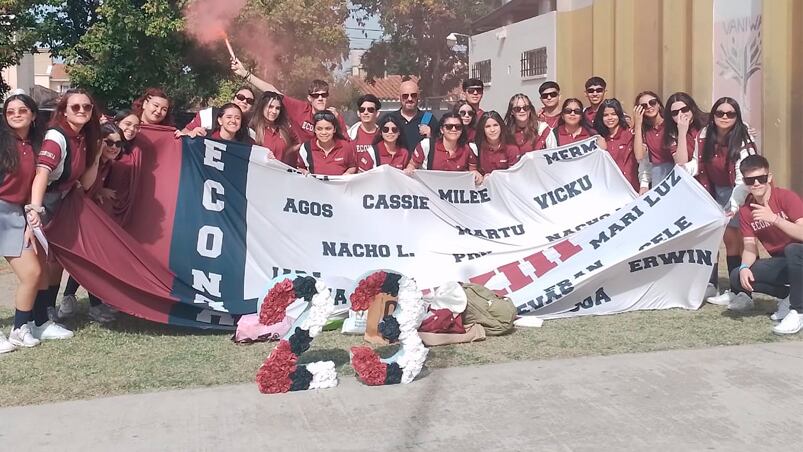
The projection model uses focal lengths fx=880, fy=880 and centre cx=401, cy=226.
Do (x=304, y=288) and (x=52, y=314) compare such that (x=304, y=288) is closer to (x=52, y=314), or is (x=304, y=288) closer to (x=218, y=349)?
(x=218, y=349)

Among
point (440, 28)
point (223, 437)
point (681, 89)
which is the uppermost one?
point (440, 28)

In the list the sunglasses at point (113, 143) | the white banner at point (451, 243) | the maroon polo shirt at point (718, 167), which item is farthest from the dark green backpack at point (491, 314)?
the sunglasses at point (113, 143)

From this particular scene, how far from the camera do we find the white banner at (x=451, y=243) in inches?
259

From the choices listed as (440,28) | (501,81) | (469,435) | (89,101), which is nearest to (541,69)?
(501,81)

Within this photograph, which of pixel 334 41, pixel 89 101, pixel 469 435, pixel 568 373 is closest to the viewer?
pixel 469 435

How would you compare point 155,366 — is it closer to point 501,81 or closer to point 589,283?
point 589,283

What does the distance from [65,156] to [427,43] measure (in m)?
43.0

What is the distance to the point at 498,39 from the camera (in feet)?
74.3

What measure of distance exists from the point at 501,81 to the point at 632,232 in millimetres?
16457

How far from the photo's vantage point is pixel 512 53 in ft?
70.1

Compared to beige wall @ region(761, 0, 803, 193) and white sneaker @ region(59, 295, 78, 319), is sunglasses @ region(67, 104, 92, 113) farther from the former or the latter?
beige wall @ region(761, 0, 803, 193)

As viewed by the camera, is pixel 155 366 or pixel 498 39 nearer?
pixel 155 366

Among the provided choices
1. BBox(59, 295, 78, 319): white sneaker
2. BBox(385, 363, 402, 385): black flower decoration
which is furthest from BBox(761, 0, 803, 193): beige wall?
BBox(59, 295, 78, 319): white sneaker

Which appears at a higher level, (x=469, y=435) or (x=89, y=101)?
(x=89, y=101)
